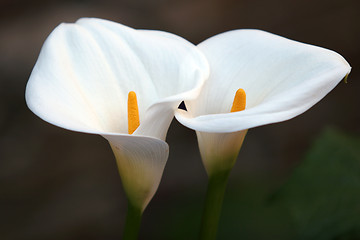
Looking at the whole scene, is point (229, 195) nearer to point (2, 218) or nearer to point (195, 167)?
point (195, 167)

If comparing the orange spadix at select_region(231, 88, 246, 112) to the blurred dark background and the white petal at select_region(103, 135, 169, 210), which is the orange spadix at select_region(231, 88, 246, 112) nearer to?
the white petal at select_region(103, 135, 169, 210)

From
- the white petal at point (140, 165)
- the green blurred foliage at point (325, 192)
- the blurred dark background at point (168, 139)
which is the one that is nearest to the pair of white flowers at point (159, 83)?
the white petal at point (140, 165)

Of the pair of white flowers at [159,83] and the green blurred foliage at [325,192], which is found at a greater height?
the pair of white flowers at [159,83]

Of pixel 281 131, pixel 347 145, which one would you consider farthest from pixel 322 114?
pixel 347 145

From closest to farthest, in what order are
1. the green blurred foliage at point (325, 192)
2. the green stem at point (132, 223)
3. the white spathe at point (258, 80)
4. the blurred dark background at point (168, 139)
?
the white spathe at point (258, 80) → the green stem at point (132, 223) → the green blurred foliage at point (325, 192) → the blurred dark background at point (168, 139)

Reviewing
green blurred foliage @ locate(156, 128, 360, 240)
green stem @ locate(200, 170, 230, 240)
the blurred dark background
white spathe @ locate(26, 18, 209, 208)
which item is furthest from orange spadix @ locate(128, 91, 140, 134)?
the blurred dark background

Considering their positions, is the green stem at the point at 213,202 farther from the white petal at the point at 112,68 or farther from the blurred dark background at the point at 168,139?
the blurred dark background at the point at 168,139

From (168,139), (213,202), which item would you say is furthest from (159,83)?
(168,139)
